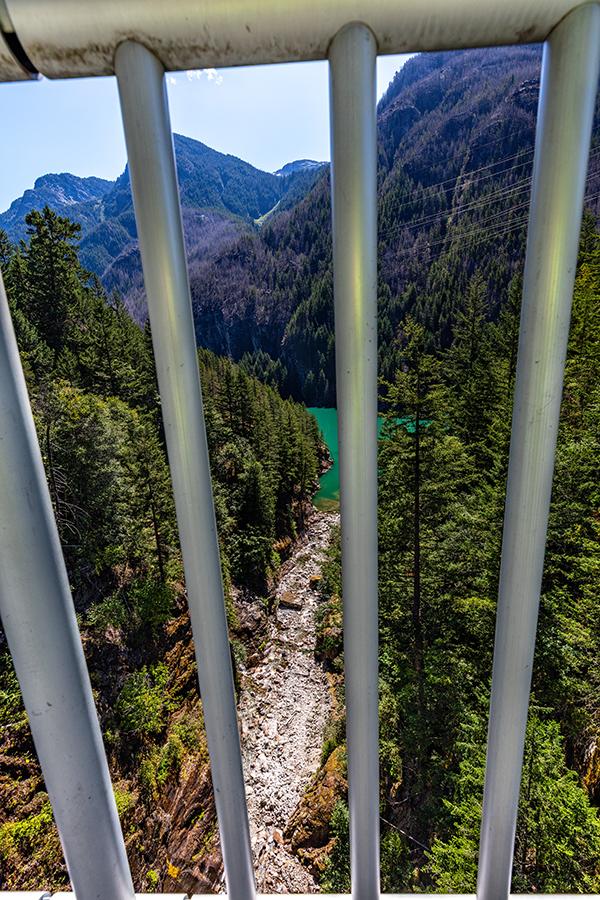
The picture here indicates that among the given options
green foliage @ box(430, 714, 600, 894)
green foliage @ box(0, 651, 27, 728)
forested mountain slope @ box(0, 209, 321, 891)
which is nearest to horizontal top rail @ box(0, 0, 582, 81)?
forested mountain slope @ box(0, 209, 321, 891)

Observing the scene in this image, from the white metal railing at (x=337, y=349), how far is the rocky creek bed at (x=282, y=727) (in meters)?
12.4

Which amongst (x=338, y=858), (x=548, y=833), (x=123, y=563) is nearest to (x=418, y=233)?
(x=123, y=563)

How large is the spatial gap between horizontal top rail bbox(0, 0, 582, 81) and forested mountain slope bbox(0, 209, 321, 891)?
6.27m

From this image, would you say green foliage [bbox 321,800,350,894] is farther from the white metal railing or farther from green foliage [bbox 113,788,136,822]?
the white metal railing

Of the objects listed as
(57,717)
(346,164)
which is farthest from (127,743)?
(346,164)

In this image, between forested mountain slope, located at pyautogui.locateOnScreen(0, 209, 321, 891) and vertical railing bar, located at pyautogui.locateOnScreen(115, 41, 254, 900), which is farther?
forested mountain slope, located at pyautogui.locateOnScreen(0, 209, 321, 891)

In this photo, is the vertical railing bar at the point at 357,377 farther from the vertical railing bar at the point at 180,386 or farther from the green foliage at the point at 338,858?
the green foliage at the point at 338,858

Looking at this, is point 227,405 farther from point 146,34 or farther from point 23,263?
point 146,34

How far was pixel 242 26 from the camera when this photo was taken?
58 cm

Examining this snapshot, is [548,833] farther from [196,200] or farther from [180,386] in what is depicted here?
[196,200]

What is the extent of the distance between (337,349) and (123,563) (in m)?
14.4

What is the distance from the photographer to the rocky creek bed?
10.4m

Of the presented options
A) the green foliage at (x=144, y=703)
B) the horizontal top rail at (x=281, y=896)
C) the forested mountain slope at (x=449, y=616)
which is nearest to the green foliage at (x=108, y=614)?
the green foliage at (x=144, y=703)

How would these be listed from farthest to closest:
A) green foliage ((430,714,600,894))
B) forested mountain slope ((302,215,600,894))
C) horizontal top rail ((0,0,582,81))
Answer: forested mountain slope ((302,215,600,894))
green foliage ((430,714,600,894))
horizontal top rail ((0,0,582,81))
